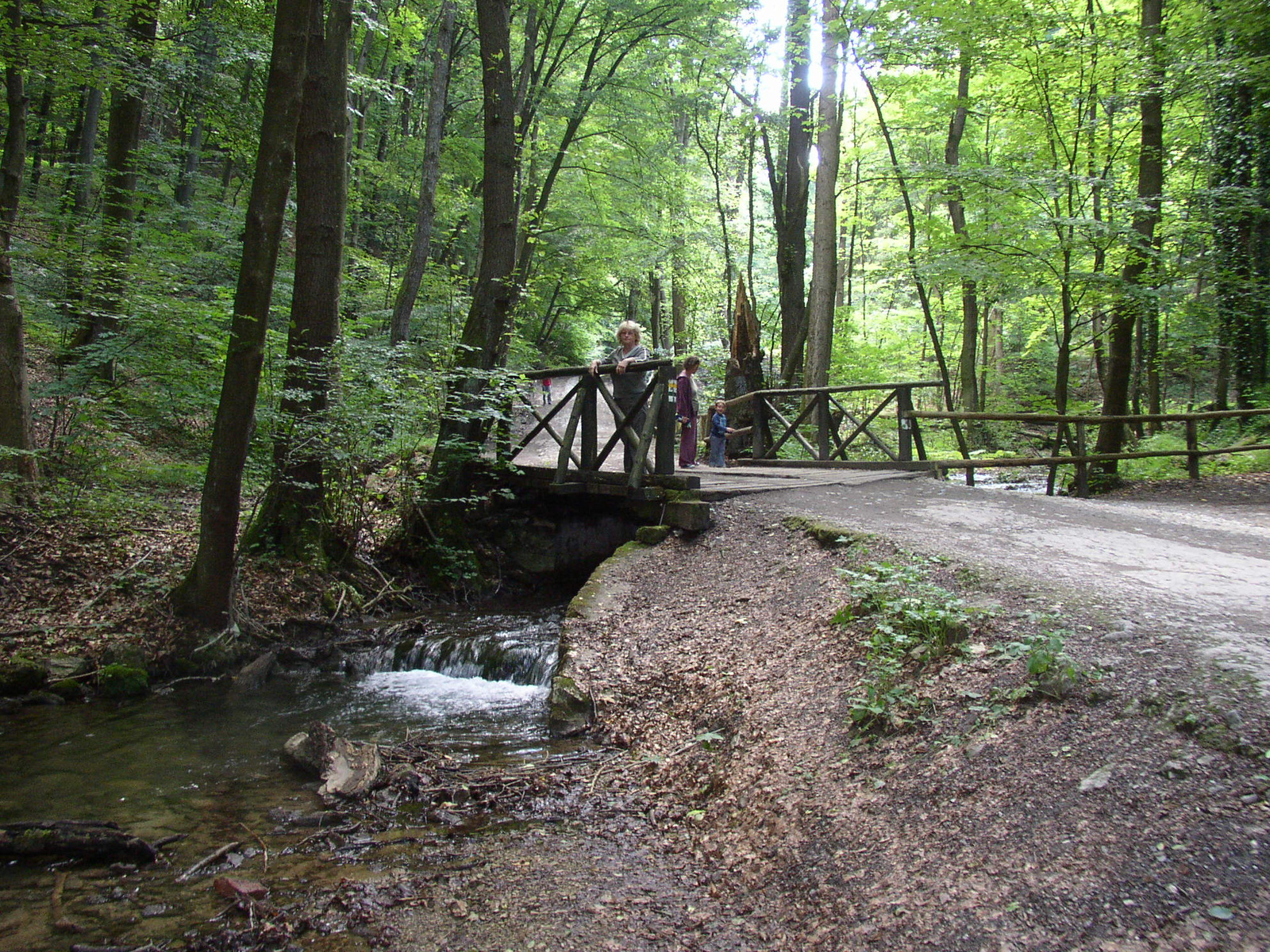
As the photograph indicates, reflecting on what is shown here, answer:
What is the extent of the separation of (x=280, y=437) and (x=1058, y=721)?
22.0 feet

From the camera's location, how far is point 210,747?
15.5ft

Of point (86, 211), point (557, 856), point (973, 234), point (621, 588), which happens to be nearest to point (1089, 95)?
point (973, 234)

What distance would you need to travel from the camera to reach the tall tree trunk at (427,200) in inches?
533

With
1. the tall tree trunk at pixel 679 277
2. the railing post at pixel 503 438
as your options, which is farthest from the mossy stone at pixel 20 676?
the tall tree trunk at pixel 679 277

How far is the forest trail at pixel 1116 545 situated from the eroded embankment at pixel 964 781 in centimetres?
26

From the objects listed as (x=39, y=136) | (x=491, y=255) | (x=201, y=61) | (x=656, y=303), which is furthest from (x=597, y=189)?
(x=39, y=136)

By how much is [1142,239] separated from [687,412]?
6335 mm

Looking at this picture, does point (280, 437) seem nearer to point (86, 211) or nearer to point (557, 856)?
point (557, 856)

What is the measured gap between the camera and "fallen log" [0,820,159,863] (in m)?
3.28

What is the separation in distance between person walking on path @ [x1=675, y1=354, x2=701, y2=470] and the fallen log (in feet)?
27.3

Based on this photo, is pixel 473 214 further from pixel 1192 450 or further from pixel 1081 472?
pixel 1192 450

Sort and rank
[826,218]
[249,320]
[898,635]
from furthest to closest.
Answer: [826,218] < [249,320] < [898,635]

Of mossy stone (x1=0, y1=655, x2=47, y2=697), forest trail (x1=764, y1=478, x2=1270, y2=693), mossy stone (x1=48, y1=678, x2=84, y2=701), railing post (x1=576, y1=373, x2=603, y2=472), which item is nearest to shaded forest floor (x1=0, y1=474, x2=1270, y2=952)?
forest trail (x1=764, y1=478, x2=1270, y2=693)

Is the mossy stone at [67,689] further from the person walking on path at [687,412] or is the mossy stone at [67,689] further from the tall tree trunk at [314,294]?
the person walking on path at [687,412]
